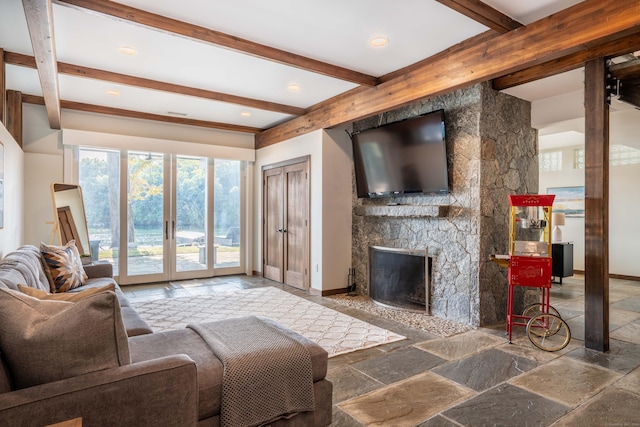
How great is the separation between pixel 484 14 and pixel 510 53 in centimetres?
49

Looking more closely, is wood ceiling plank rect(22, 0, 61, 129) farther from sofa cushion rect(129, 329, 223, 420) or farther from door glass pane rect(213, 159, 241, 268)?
door glass pane rect(213, 159, 241, 268)

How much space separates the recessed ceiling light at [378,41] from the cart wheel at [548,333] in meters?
2.83

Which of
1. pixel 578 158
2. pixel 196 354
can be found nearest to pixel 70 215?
pixel 196 354

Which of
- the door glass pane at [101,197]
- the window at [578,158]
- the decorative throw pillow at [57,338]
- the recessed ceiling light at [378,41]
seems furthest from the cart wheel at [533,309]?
the door glass pane at [101,197]

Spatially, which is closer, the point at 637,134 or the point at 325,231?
the point at 325,231

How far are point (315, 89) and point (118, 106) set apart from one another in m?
3.12

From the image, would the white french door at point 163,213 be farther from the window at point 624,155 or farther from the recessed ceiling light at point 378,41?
the window at point 624,155

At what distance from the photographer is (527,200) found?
3.48 meters

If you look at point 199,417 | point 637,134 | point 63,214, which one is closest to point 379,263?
point 199,417

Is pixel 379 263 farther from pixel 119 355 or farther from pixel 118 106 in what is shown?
pixel 118 106

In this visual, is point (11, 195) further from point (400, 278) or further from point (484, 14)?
point (484, 14)

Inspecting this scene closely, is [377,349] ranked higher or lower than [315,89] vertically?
lower

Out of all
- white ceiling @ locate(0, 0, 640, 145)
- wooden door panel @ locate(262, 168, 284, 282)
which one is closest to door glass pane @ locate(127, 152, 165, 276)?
white ceiling @ locate(0, 0, 640, 145)

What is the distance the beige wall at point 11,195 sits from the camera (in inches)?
139
